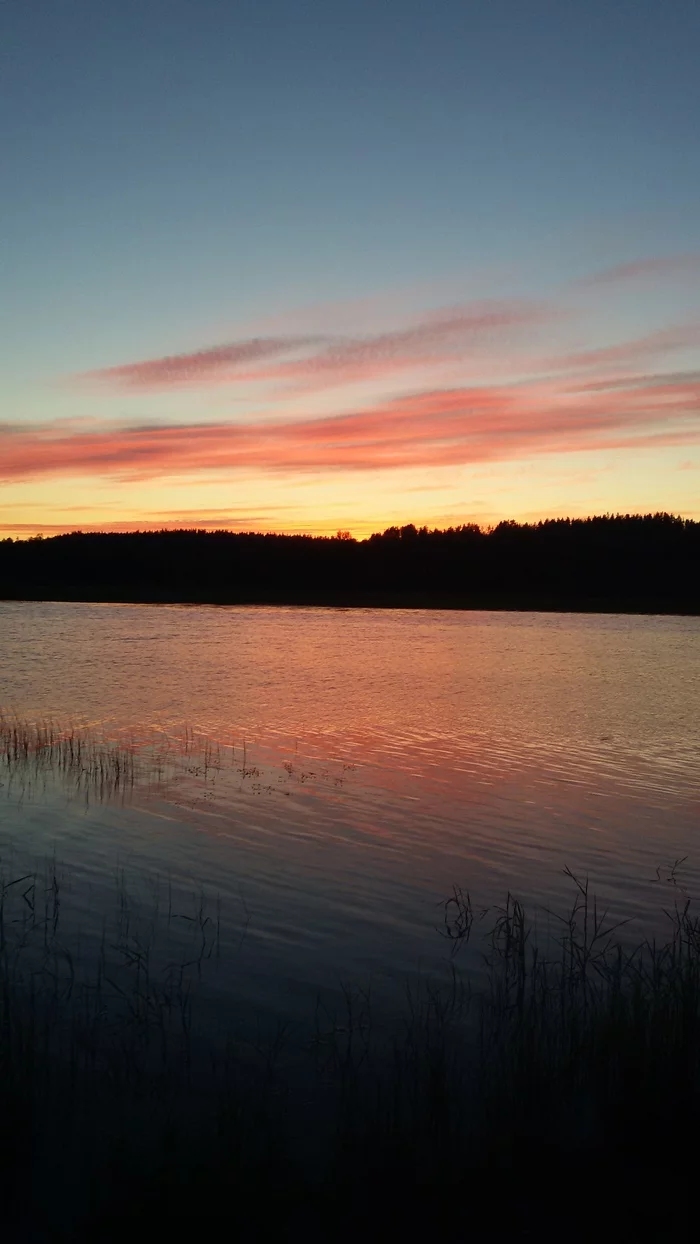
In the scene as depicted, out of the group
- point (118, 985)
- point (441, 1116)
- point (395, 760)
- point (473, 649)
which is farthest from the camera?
point (473, 649)

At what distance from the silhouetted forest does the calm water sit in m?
78.3

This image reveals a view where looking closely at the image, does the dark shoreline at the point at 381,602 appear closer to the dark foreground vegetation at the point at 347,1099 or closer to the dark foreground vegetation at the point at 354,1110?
the dark foreground vegetation at the point at 347,1099

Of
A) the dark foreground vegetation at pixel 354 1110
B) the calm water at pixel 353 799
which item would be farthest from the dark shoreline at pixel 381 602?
the dark foreground vegetation at pixel 354 1110

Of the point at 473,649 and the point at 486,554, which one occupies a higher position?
the point at 486,554

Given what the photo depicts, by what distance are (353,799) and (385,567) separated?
117782mm

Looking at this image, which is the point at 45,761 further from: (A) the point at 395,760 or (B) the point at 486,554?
(B) the point at 486,554

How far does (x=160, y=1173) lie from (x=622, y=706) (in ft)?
80.5

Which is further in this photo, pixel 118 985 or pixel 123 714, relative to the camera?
pixel 123 714

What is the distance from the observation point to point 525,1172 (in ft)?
16.5

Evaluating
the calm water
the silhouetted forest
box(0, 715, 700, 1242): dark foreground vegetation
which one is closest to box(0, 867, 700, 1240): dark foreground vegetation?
box(0, 715, 700, 1242): dark foreground vegetation

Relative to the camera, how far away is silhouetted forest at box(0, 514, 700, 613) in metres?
114

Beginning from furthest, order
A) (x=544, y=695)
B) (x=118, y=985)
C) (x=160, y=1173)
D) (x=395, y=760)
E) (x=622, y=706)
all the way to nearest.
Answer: (x=544, y=695)
(x=622, y=706)
(x=395, y=760)
(x=118, y=985)
(x=160, y=1173)

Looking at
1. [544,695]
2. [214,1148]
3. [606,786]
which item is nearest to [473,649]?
[544,695]

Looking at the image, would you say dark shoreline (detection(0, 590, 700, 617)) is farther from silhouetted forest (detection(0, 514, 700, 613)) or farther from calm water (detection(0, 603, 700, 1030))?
calm water (detection(0, 603, 700, 1030))
